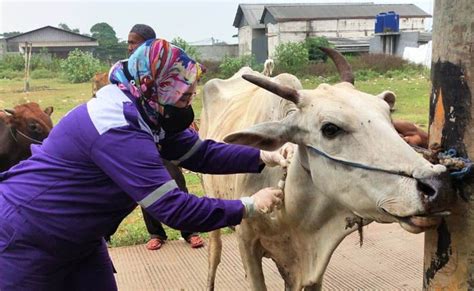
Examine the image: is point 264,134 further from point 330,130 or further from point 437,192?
point 437,192

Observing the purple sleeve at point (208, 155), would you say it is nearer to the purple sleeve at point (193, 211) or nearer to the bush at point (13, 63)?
the purple sleeve at point (193, 211)

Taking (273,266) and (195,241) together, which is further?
(195,241)

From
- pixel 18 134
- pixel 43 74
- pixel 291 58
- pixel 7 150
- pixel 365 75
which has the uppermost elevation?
pixel 18 134

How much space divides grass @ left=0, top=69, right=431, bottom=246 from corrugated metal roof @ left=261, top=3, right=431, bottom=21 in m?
14.3

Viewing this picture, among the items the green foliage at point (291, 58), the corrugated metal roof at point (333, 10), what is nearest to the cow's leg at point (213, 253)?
the green foliage at point (291, 58)

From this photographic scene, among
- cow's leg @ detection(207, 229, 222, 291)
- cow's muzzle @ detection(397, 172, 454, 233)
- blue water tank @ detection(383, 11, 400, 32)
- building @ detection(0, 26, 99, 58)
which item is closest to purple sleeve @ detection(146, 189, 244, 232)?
cow's muzzle @ detection(397, 172, 454, 233)

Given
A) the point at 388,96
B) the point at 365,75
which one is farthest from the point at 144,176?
the point at 365,75

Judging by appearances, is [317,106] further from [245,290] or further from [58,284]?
[245,290]

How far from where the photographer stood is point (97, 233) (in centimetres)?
232

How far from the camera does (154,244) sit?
16.4ft

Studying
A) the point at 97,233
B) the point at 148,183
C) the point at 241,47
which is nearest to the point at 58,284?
the point at 97,233

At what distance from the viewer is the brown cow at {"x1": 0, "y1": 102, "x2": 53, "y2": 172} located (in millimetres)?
4535

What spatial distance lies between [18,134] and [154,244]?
142 cm

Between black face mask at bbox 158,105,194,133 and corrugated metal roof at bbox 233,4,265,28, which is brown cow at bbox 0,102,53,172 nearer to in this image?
black face mask at bbox 158,105,194,133
